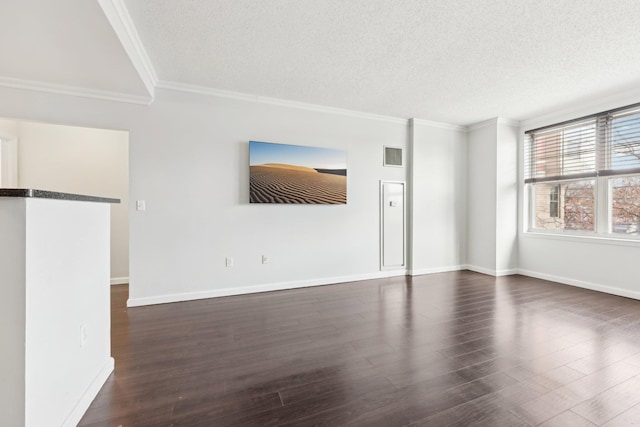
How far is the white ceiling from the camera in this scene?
6.89 feet

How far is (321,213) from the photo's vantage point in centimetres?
414

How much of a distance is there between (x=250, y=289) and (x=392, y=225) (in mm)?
2517

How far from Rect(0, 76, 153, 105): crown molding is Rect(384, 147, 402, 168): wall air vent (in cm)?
344

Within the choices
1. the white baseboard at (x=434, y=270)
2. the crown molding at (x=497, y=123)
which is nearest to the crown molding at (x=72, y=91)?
the white baseboard at (x=434, y=270)

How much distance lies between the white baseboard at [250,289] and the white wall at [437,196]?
29.3 inches

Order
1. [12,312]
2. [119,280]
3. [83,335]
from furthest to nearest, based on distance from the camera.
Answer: [119,280], [83,335], [12,312]

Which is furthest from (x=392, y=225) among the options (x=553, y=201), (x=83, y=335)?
(x=83, y=335)

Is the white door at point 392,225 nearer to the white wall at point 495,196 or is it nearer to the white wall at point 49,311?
the white wall at point 495,196

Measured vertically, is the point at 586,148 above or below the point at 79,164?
above

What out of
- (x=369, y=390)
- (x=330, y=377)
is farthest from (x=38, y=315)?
(x=369, y=390)

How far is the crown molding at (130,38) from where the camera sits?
1965mm

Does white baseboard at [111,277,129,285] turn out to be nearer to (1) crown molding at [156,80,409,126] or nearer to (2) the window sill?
(1) crown molding at [156,80,409,126]

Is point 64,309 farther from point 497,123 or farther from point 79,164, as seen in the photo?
point 497,123

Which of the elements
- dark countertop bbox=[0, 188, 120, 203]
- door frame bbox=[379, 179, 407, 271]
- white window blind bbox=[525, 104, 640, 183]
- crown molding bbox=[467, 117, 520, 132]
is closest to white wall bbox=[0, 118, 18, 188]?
dark countertop bbox=[0, 188, 120, 203]
